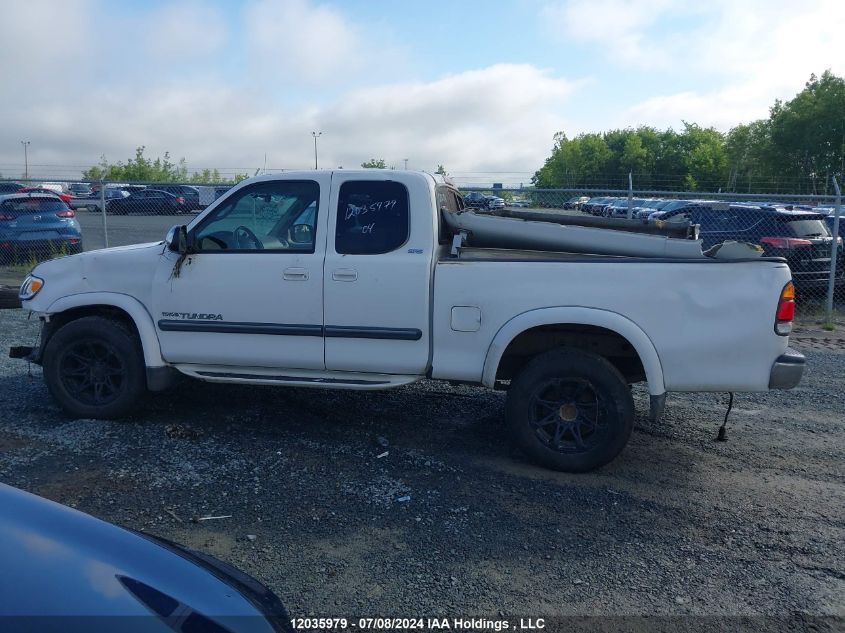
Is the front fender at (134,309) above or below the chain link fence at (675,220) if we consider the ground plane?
below

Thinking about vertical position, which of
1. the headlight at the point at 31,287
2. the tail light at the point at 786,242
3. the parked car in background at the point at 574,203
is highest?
the parked car in background at the point at 574,203

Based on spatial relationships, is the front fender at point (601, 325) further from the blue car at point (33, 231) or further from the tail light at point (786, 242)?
the blue car at point (33, 231)

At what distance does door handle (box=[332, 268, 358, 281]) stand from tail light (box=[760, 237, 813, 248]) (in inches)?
346

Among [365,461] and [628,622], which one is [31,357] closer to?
[365,461]

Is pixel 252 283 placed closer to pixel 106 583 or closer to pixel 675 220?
pixel 106 583

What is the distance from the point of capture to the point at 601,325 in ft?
16.7

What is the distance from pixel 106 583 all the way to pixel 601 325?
11.8 ft

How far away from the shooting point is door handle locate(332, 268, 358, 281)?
5523 millimetres

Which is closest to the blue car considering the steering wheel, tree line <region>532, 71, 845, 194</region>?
the steering wheel

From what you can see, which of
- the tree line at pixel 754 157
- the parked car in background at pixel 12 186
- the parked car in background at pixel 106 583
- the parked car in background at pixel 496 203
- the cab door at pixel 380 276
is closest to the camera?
the parked car in background at pixel 106 583

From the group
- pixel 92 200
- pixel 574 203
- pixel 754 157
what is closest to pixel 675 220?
pixel 574 203

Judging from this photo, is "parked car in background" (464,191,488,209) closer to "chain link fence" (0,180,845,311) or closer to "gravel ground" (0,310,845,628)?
"chain link fence" (0,180,845,311)

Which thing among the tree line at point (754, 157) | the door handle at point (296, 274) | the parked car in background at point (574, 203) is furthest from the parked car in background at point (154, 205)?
the tree line at point (754, 157)

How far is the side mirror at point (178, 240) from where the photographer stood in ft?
18.9
